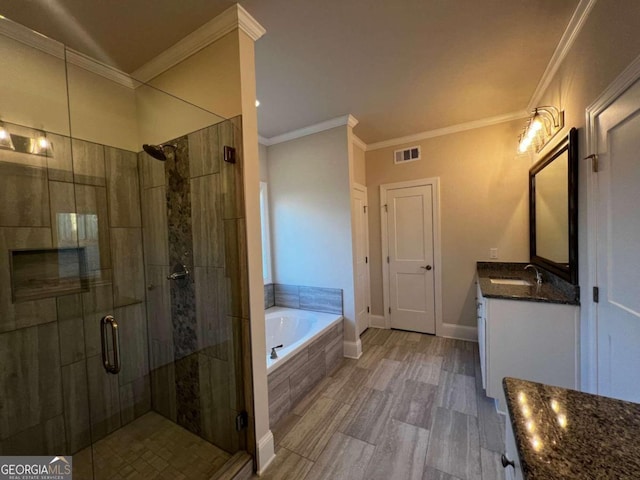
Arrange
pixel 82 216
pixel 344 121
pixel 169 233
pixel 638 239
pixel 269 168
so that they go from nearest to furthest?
pixel 638 239, pixel 82 216, pixel 169 233, pixel 344 121, pixel 269 168

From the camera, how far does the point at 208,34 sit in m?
1.58

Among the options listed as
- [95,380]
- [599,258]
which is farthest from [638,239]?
[95,380]

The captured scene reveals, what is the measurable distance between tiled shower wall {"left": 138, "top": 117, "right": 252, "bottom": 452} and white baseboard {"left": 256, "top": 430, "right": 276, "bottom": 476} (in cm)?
13

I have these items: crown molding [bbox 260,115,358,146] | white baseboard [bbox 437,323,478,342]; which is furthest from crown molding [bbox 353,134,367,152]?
white baseboard [bbox 437,323,478,342]

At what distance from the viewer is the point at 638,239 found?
1.16 metres

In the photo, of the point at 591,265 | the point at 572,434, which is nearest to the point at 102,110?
the point at 572,434

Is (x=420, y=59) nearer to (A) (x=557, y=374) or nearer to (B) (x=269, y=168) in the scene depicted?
(B) (x=269, y=168)

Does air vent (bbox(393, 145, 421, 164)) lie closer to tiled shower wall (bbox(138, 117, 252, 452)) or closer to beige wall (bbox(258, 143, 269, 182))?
beige wall (bbox(258, 143, 269, 182))

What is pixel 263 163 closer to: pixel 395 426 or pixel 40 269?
pixel 40 269

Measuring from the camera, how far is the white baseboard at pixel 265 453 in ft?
5.03

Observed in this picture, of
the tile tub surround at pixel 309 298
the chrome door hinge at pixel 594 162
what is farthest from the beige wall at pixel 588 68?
the tile tub surround at pixel 309 298

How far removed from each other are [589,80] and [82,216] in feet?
10.7

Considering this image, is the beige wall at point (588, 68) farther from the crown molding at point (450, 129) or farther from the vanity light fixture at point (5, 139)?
the vanity light fixture at point (5, 139)

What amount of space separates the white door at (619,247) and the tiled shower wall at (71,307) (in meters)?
2.95
